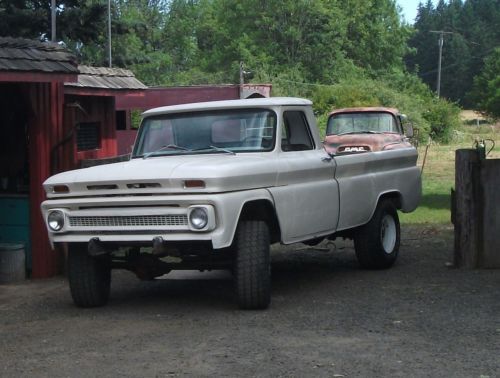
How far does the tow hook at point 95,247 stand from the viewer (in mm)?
7465

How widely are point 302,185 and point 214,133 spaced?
100 centimetres

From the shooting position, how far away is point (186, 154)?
8.45 m

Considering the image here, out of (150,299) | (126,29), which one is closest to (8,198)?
(150,299)

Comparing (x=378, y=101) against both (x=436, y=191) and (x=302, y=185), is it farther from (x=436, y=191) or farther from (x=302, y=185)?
(x=302, y=185)

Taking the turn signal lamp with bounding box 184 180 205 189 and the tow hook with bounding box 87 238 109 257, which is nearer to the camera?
the turn signal lamp with bounding box 184 180 205 189

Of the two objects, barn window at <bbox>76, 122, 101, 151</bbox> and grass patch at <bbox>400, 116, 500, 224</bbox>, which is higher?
barn window at <bbox>76, 122, 101, 151</bbox>

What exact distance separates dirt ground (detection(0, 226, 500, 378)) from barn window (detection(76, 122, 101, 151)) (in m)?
2.49

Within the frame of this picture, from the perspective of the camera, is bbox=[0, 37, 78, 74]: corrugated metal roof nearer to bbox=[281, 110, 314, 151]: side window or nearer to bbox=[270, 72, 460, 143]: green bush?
bbox=[281, 110, 314, 151]: side window

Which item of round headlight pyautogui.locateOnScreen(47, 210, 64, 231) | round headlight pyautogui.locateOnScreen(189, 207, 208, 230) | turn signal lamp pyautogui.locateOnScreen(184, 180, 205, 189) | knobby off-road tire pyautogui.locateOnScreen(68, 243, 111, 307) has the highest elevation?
turn signal lamp pyautogui.locateOnScreen(184, 180, 205, 189)

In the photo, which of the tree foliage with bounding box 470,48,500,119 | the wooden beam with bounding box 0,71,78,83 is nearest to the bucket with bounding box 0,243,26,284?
the wooden beam with bounding box 0,71,78,83

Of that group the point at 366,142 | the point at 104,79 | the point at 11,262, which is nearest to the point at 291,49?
the point at 366,142

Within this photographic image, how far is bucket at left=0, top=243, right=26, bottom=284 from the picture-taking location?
9.95 meters

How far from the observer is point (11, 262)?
998cm

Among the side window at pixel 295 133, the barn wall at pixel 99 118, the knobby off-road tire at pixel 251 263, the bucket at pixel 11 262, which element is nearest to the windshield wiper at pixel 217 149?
the side window at pixel 295 133
